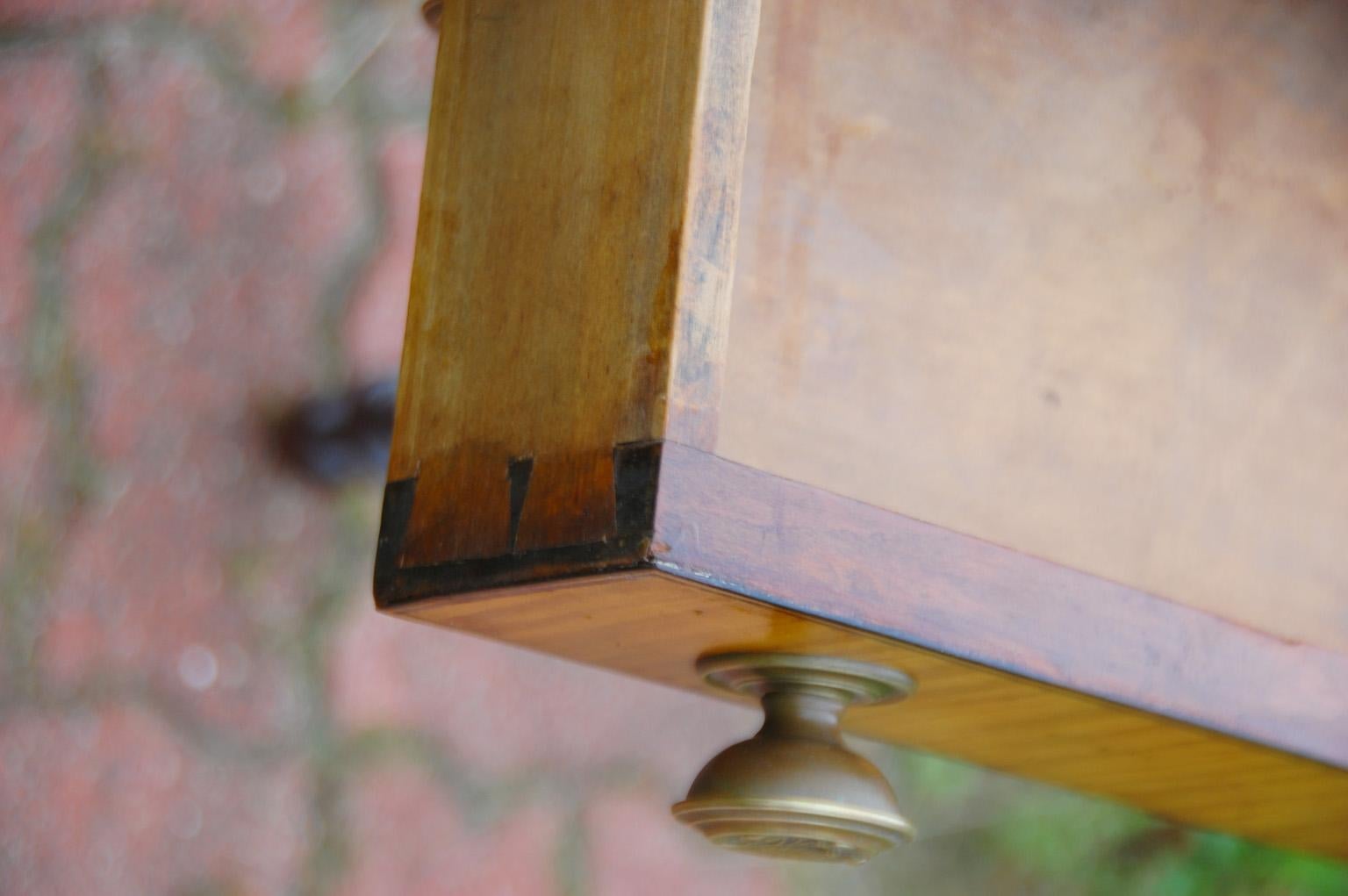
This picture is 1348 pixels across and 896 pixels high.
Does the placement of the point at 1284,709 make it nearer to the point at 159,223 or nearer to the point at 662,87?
the point at 662,87

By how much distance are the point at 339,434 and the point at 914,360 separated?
2.16ft

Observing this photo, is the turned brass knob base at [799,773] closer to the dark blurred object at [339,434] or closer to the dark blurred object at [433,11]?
the dark blurred object at [433,11]

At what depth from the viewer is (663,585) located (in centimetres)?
51

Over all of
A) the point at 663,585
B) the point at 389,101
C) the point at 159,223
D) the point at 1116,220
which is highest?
the point at 389,101

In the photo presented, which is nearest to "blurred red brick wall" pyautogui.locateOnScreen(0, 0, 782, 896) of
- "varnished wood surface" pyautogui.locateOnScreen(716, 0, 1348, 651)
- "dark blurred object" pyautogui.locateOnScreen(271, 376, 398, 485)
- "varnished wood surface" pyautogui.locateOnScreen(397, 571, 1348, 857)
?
"dark blurred object" pyautogui.locateOnScreen(271, 376, 398, 485)

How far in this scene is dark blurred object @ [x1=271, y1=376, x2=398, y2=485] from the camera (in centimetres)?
114

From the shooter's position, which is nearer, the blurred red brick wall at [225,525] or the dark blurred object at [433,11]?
the dark blurred object at [433,11]

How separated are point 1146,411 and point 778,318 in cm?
21

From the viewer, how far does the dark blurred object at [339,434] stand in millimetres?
1136

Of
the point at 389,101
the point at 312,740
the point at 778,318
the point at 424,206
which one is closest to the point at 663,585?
the point at 778,318

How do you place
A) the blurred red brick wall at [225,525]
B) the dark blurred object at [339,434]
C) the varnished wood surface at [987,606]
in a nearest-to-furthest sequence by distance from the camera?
the varnished wood surface at [987,606], the blurred red brick wall at [225,525], the dark blurred object at [339,434]

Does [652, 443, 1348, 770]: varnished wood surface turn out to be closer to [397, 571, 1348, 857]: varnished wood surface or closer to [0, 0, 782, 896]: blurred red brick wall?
[397, 571, 1348, 857]: varnished wood surface

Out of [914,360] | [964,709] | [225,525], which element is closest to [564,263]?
[914,360]

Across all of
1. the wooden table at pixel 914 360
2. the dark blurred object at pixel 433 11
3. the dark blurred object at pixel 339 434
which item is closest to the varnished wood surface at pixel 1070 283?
the wooden table at pixel 914 360
